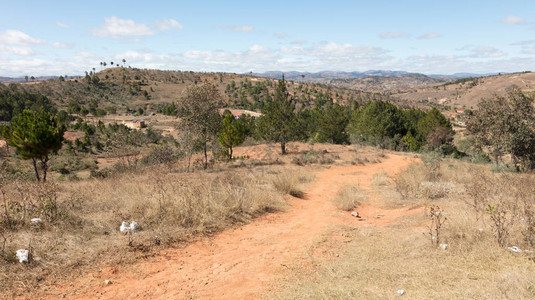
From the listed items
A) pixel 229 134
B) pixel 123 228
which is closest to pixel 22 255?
pixel 123 228

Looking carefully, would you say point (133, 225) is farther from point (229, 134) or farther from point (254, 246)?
point (229, 134)

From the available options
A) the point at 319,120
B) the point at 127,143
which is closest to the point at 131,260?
the point at 127,143

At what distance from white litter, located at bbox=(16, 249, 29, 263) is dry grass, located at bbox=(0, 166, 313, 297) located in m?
0.08

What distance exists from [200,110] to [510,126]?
54.7 ft

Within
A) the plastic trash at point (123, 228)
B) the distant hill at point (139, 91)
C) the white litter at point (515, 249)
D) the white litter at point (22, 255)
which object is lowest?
the plastic trash at point (123, 228)

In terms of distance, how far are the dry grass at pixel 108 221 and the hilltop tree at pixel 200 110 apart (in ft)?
29.5

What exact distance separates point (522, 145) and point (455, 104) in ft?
446

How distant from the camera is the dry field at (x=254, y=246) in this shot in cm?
387

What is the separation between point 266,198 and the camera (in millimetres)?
8336

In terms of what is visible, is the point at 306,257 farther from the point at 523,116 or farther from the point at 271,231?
the point at 523,116

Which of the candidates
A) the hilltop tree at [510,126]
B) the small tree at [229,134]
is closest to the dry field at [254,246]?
the hilltop tree at [510,126]

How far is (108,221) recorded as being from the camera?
6.00m

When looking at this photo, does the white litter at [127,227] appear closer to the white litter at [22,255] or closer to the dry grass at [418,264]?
the white litter at [22,255]

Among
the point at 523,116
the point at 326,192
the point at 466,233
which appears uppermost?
the point at 523,116
